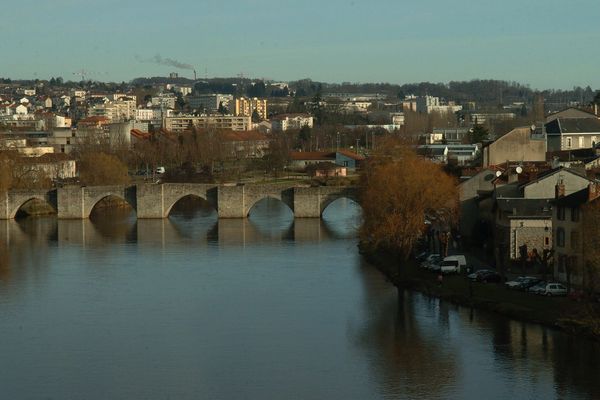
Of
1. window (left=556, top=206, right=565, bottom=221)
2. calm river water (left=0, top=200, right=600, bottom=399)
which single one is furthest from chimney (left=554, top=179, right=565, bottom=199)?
calm river water (left=0, top=200, right=600, bottom=399)

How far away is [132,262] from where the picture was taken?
68.3ft

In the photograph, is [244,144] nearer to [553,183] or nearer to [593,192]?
[553,183]

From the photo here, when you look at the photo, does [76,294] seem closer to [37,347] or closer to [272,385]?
[37,347]

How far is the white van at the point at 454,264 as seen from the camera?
56.8ft

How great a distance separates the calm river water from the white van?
0.88 m

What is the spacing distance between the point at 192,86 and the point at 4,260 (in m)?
113

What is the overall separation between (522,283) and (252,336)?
350 centimetres

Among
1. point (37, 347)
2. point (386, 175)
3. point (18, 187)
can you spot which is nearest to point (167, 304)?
point (37, 347)

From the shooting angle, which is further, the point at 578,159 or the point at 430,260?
the point at 578,159

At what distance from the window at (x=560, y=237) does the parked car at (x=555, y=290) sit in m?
0.88

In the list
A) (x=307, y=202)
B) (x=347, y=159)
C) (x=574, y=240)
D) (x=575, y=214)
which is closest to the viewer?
(x=574, y=240)

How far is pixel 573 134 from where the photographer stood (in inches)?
1172

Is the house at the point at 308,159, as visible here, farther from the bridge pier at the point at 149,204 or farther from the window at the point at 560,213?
the window at the point at 560,213

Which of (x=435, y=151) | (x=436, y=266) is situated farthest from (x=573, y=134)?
(x=436, y=266)
